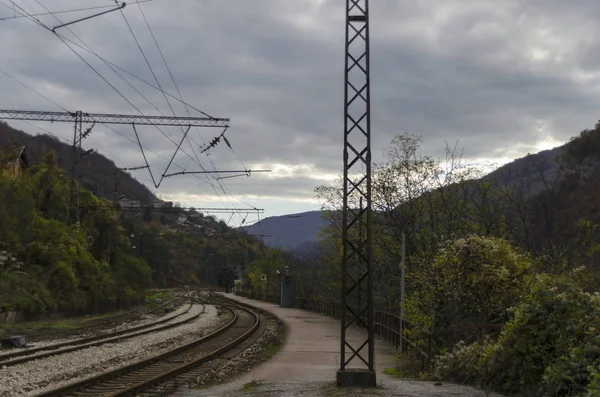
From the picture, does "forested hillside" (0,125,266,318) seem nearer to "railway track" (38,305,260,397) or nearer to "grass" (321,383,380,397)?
"railway track" (38,305,260,397)

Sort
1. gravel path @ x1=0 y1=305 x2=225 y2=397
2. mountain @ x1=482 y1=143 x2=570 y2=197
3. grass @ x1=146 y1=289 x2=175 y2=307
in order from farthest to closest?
grass @ x1=146 y1=289 x2=175 y2=307 → mountain @ x1=482 y1=143 x2=570 y2=197 → gravel path @ x1=0 y1=305 x2=225 y2=397

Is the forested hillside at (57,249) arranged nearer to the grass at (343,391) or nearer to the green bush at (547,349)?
the grass at (343,391)

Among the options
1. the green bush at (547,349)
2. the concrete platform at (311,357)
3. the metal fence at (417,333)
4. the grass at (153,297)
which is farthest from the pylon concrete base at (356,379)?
the grass at (153,297)

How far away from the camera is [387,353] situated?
2222 cm

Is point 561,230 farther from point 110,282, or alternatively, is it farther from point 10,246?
point 10,246

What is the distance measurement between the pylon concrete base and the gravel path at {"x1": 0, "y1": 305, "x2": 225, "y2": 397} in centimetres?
612

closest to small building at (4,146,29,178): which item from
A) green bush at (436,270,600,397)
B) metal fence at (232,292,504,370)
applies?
metal fence at (232,292,504,370)

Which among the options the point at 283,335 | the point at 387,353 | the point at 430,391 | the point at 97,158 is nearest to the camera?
the point at 430,391

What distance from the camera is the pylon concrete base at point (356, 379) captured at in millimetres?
13391

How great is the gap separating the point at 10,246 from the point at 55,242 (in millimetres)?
3592

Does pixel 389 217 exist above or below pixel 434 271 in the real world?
above

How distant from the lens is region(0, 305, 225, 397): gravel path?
1452 centimetres

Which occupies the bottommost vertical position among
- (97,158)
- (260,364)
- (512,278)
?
(260,364)

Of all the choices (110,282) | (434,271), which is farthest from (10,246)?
(434,271)
